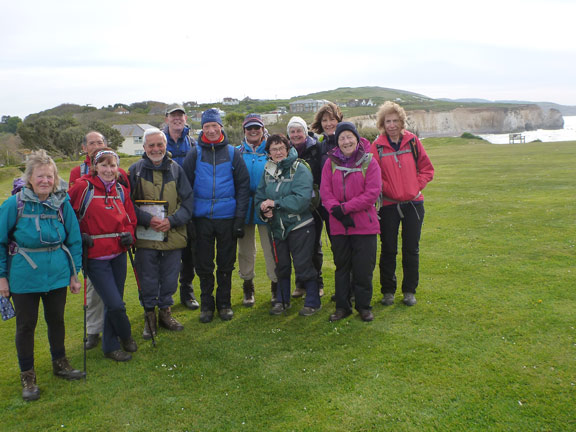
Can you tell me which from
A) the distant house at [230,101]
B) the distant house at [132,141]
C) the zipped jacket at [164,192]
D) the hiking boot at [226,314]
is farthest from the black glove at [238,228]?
the distant house at [230,101]

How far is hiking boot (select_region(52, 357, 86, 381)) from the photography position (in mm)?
4824

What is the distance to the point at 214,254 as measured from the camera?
20.5 feet

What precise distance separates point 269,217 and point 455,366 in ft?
9.88

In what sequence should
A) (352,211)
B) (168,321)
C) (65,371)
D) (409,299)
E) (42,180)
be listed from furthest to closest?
1. (409,299)
2. (168,321)
3. (352,211)
4. (65,371)
5. (42,180)

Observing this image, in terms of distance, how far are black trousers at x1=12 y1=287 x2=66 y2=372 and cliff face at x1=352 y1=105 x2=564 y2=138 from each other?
406 ft

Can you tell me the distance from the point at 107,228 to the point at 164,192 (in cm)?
92

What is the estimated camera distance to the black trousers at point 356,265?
5828 millimetres

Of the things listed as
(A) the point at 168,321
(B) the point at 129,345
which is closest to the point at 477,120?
(A) the point at 168,321

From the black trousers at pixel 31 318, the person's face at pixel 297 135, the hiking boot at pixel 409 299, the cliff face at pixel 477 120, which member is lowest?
the hiking boot at pixel 409 299

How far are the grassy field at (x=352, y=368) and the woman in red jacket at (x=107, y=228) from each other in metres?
0.65

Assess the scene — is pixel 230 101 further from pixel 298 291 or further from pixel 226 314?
pixel 226 314

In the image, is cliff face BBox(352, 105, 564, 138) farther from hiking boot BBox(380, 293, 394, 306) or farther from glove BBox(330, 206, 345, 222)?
glove BBox(330, 206, 345, 222)

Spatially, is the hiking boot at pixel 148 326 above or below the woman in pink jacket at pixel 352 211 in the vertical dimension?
below

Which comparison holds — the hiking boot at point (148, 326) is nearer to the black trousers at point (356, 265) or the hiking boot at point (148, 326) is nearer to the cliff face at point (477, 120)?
the black trousers at point (356, 265)
